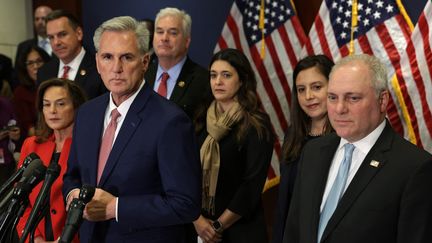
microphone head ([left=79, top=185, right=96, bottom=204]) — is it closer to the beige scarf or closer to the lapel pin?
the lapel pin

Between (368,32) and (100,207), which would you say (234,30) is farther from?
(100,207)

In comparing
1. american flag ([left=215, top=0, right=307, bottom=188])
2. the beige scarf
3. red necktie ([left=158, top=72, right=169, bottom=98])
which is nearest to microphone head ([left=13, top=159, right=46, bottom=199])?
the beige scarf

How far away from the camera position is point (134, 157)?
232 centimetres

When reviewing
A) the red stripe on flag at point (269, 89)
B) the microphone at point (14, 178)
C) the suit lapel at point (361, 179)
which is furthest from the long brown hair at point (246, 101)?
the microphone at point (14, 178)

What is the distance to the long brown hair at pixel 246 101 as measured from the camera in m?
3.63

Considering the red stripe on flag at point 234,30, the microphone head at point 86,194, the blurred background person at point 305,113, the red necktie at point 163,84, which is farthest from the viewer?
the red stripe on flag at point 234,30

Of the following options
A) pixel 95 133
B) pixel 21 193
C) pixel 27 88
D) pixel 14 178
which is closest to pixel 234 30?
pixel 27 88

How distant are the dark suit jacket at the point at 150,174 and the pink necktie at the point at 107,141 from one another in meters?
0.02

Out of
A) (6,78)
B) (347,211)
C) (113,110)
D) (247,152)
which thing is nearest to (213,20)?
(6,78)

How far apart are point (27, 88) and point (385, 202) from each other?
3.78 metres

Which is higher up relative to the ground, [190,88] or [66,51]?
[66,51]

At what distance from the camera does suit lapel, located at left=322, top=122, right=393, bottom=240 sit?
2.17 m

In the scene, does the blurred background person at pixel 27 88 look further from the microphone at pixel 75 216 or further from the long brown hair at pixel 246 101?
the microphone at pixel 75 216

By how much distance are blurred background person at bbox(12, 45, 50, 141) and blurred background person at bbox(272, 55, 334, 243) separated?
7.83 feet
